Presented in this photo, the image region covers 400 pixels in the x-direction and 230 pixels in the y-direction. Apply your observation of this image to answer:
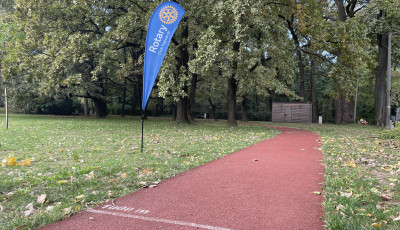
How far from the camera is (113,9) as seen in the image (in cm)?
2020

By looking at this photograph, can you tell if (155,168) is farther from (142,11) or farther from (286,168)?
(142,11)

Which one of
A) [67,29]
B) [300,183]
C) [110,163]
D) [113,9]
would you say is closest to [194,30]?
[113,9]

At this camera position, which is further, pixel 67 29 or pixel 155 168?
pixel 67 29

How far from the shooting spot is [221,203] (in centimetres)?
419

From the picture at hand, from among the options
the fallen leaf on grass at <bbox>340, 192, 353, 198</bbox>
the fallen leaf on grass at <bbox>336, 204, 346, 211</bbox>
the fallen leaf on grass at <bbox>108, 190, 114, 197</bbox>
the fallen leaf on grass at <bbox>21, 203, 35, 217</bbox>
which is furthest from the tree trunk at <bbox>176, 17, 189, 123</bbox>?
the fallen leaf on grass at <bbox>336, 204, 346, 211</bbox>

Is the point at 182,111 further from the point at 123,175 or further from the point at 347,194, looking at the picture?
the point at 347,194

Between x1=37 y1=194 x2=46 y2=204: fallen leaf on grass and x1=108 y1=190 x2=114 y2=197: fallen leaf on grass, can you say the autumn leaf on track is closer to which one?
x1=108 y1=190 x2=114 y2=197: fallen leaf on grass

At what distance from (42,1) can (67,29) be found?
85.8 inches

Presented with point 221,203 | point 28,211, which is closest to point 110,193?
point 28,211

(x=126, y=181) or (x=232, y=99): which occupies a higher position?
(x=232, y=99)

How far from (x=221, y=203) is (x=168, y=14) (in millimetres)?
6224

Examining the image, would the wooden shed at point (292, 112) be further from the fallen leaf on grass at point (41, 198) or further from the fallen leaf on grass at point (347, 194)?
the fallen leaf on grass at point (41, 198)

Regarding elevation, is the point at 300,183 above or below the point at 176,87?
below

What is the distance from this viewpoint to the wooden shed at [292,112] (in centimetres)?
3120
